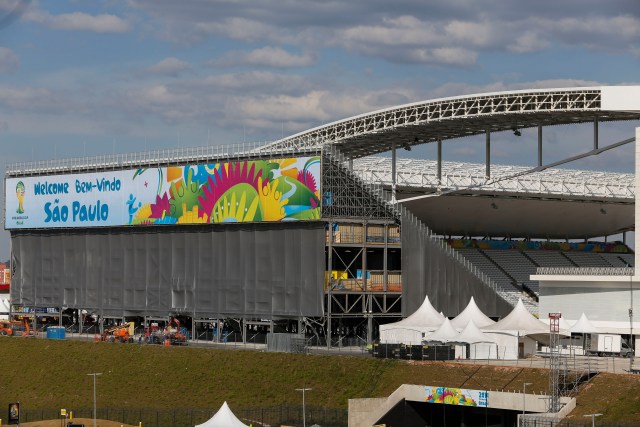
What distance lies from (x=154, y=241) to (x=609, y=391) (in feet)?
158

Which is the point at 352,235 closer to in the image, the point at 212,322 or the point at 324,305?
the point at 324,305

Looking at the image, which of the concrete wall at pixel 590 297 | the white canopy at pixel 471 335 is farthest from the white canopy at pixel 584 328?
the concrete wall at pixel 590 297

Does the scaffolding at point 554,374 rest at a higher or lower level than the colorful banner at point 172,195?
lower

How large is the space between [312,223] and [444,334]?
1766 cm

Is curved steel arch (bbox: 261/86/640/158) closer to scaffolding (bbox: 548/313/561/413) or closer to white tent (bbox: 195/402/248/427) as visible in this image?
scaffolding (bbox: 548/313/561/413)

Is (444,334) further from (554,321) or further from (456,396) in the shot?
(554,321)

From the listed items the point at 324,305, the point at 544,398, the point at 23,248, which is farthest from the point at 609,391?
the point at 23,248

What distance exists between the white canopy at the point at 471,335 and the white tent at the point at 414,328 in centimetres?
527

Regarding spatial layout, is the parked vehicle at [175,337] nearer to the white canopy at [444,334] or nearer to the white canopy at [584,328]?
the white canopy at [444,334]

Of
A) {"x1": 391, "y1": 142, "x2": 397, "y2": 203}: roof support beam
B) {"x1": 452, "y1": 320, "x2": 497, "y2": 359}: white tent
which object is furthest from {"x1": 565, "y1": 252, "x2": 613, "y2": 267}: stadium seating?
{"x1": 452, "y1": 320, "x2": 497, "y2": 359}: white tent

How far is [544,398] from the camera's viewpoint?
63.3m

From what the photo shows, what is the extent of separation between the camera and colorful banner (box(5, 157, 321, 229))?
9194 centimetres

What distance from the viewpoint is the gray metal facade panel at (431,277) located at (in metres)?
94.1

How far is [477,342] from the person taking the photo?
7631cm
